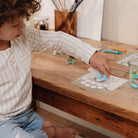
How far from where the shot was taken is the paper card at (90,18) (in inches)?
52.4

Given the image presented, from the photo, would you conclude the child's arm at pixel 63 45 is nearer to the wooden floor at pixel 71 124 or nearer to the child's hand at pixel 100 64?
the child's hand at pixel 100 64

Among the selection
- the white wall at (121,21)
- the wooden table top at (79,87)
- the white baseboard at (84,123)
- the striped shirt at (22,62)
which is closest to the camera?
the wooden table top at (79,87)

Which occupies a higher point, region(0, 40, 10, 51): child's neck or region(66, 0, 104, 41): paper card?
region(66, 0, 104, 41): paper card

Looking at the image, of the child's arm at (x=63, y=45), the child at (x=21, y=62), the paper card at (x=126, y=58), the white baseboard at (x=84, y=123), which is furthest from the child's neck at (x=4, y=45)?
the white baseboard at (x=84, y=123)

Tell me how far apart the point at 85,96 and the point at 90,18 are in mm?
723

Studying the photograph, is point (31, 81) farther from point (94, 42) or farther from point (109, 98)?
point (94, 42)

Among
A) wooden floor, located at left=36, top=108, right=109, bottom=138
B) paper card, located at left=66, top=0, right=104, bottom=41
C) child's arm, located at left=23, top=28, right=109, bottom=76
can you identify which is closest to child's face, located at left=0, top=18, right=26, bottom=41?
child's arm, located at left=23, top=28, right=109, bottom=76

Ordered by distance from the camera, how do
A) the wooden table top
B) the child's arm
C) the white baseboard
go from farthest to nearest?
the white baseboard < the child's arm < the wooden table top

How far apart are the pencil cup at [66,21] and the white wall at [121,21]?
0.67ft

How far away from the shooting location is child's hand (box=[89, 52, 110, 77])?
94 centimetres

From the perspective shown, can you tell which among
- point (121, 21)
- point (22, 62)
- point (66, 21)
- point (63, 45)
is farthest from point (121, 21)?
point (22, 62)

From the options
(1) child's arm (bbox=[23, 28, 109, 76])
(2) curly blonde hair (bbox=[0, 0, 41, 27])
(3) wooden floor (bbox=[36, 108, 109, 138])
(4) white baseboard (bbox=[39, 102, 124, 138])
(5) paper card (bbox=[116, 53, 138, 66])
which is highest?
(2) curly blonde hair (bbox=[0, 0, 41, 27])

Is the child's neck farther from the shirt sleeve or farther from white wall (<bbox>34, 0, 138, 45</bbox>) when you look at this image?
white wall (<bbox>34, 0, 138, 45</bbox>)

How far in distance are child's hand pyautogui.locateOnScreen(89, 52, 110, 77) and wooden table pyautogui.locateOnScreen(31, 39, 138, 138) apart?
4 cm
